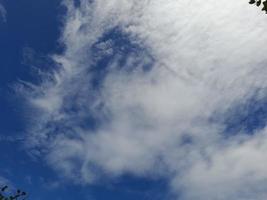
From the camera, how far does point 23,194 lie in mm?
53500

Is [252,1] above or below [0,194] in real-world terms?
below

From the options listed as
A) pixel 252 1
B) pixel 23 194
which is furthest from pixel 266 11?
pixel 23 194

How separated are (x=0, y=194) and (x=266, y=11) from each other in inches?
1774

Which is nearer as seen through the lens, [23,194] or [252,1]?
[252,1]

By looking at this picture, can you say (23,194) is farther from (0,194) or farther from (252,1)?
(252,1)

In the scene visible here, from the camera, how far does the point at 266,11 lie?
822 inches

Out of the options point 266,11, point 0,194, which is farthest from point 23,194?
point 266,11

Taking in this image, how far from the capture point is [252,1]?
2045 centimetres

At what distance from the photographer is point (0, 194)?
54562 millimetres

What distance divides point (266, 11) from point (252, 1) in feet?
3.39

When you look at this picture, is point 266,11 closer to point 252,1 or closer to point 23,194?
point 252,1

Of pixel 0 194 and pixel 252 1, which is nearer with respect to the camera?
pixel 252 1

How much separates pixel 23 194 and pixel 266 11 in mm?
42393

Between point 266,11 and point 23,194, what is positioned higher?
point 23,194
